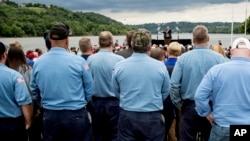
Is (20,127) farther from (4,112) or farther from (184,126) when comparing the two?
(184,126)

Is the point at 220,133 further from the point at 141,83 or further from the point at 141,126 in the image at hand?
the point at 141,83

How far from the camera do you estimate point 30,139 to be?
587 centimetres

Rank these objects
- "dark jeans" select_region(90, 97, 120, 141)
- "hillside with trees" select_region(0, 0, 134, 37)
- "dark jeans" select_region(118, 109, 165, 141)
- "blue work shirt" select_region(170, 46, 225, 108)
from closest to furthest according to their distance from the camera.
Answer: "dark jeans" select_region(118, 109, 165, 141), "blue work shirt" select_region(170, 46, 225, 108), "dark jeans" select_region(90, 97, 120, 141), "hillside with trees" select_region(0, 0, 134, 37)

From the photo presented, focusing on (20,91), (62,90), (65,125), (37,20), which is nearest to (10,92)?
(20,91)

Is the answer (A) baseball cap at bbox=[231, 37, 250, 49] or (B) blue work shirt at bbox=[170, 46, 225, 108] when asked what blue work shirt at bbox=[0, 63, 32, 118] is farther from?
(A) baseball cap at bbox=[231, 37, 250, 49]

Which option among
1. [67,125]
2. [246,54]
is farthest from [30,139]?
[246,54]

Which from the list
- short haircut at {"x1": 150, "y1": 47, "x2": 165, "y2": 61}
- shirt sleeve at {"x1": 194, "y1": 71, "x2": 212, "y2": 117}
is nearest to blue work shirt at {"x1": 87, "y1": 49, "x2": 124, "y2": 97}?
short haircut at {"x1": 150, "y1": 47, "x2": 165, "y2": 61}

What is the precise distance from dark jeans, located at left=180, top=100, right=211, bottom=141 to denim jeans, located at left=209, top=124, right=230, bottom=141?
43.3 inches

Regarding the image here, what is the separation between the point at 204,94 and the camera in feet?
13.0

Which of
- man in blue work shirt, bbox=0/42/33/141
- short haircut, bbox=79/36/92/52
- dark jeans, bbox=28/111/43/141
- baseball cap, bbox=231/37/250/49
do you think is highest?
baseball cap, bbox=231/37/250/49

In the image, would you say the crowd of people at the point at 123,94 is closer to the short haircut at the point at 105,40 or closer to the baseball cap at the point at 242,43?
A: the baseball cap at the point at 242,43

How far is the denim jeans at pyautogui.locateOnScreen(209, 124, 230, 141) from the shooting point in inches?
150

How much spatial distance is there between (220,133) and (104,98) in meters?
2.11

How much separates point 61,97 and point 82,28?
90.2 m
